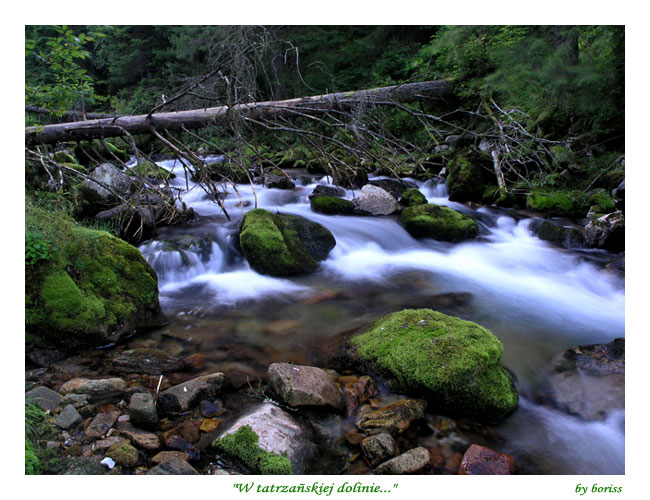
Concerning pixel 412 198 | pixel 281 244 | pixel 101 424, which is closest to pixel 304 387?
pixel 101 424

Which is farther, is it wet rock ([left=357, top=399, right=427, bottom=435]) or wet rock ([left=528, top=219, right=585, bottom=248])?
wet rock ([left=528, top=219, right=585, bottom=248])

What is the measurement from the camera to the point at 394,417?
2.88m

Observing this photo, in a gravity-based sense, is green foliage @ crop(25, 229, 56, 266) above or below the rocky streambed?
above

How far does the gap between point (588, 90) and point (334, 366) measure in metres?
6.89

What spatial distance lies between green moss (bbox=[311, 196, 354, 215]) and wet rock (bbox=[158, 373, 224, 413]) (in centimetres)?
593

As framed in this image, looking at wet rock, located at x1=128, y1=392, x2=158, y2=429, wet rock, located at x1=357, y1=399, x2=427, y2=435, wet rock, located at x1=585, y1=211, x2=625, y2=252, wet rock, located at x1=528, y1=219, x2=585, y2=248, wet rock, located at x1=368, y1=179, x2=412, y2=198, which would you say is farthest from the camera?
wet rock, located at x1=368, y1=179, x2=412, y2=198

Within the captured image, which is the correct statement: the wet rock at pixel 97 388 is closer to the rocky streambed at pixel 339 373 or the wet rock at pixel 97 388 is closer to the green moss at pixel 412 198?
the rocky streambed at pixel 339 373

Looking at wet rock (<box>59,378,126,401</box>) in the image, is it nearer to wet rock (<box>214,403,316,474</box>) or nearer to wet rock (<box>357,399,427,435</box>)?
wet rock (<box>214,403,316,474</box>)

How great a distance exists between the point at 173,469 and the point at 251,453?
0.47 meters

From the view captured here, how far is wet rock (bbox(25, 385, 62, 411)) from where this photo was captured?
2.70 meters

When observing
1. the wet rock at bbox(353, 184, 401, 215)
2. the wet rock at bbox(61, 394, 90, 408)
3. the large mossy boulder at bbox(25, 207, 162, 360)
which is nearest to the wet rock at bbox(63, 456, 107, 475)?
the wet rock at bbox(61, 394, 90, 408)

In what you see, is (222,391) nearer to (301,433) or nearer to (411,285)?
(301,433)
